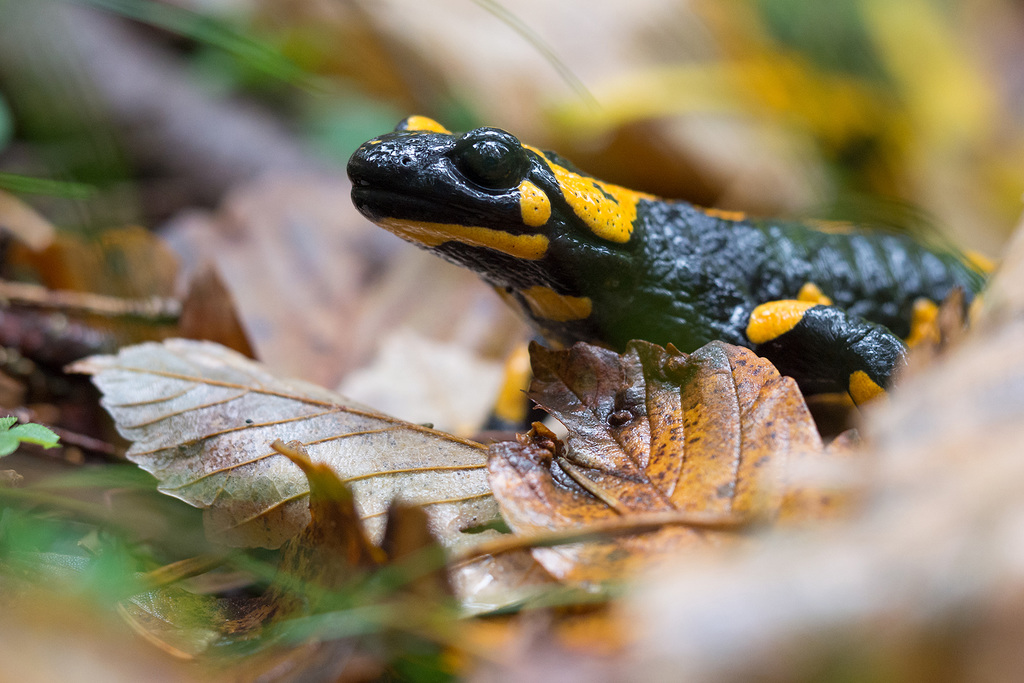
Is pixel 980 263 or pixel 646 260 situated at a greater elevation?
pixel 980 263

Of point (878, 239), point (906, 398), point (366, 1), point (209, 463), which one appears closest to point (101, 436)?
point (209, 463)

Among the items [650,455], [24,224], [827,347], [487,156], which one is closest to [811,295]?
[827,347]

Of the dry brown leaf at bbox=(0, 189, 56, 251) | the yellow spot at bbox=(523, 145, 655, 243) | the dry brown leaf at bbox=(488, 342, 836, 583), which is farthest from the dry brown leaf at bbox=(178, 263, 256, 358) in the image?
the dry brown leaf at bbox=(488, 342, 836, 583)

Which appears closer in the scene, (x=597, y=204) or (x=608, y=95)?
(x=597, y=204)

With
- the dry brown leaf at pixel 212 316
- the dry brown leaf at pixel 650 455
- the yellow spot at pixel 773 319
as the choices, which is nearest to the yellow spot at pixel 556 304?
the yellow spot at pixel 773 319

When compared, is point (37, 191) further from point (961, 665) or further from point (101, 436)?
point (961, 665)

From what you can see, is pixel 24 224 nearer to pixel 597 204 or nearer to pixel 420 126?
pixel 420 126
